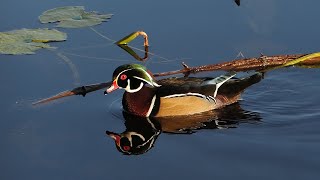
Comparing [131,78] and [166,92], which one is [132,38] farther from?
[166,92]

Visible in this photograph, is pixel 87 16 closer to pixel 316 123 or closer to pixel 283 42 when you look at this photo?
pixel 283 42

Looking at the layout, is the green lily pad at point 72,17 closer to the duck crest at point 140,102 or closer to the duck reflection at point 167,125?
the duck crest at point 140,102

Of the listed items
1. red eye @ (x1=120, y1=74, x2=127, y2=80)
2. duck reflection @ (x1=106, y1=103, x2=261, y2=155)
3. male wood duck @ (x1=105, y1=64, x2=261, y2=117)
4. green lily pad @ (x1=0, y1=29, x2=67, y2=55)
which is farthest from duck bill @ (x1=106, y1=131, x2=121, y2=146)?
green lily pad @ (x1=0, y1=29, x2=67, y2=55)

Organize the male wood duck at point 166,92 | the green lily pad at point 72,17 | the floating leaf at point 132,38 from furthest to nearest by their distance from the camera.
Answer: the green lily pad at point 72,17 → the floating leaf at point 132,38 → the male wood duck at point 166,92

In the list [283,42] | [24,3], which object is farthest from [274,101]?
[24,3]

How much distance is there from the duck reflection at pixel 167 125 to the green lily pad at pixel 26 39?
6.89 feet

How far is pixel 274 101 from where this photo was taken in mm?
8133

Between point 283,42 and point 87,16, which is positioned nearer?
point 283,42

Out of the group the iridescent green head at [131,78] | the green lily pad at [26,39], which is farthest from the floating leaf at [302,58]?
the green lily pad at [26,39]

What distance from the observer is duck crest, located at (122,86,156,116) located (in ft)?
26.0

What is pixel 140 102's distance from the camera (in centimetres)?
792

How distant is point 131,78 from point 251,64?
1775mm

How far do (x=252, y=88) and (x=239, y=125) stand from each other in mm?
1130

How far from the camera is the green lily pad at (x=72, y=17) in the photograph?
1010 cm
